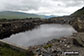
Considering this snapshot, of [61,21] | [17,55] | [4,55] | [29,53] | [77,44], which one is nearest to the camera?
[4,55]

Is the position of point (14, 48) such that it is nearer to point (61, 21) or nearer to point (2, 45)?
point (2, 45)

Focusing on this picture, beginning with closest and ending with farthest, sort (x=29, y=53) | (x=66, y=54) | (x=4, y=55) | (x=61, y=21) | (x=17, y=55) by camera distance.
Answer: (x=4, y=55) → (x=17, y=55) → (x=29, y=53) → (x=66, y=54) → (x=61, y=21)

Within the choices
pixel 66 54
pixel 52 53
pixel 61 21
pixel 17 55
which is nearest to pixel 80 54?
pixel 66 54

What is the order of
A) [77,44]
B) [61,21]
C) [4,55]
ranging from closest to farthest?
[4,55]
[77,44]
[61,21]

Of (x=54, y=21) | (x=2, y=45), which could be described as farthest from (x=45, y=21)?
(x=2, y=45)

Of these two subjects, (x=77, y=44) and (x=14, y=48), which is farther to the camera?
(x=77, y=44)

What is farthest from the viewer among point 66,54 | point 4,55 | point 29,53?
point 66,54

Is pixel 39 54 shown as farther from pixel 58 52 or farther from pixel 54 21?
pixel 54 21

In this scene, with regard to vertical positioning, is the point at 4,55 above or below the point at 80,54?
above

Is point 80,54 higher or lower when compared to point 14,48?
lower
